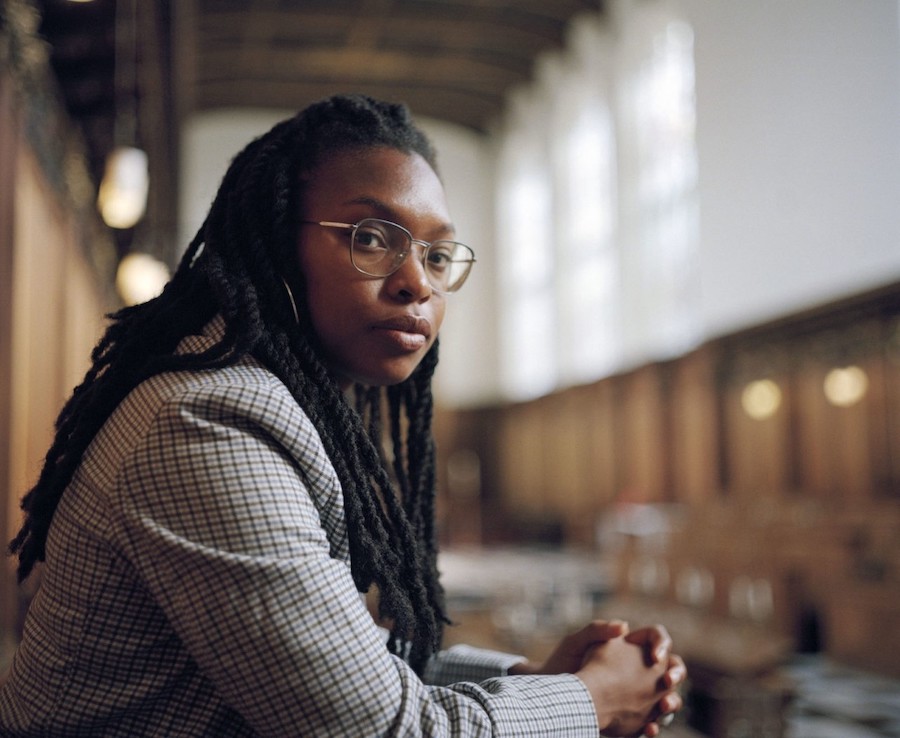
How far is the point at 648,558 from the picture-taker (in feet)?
23.9

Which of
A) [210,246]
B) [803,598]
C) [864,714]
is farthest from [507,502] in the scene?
[210,246]

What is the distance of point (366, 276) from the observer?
129 cm

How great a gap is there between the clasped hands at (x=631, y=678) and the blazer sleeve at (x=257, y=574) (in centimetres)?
25

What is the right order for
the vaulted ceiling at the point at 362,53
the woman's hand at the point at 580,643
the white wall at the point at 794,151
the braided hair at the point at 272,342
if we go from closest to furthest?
1. the braided hair at the point at 272,342
2. the woman's hand at the point at 580,643
3. the white wall at the point at 794,151
4. the vaulted ceiling at the point at 362,53

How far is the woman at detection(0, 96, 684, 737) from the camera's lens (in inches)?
39.3

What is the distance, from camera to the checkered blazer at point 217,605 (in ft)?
3.24

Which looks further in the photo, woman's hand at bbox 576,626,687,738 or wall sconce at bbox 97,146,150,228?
wall sconce at bbox 97,146,150,228

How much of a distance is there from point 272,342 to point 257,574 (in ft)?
1.18

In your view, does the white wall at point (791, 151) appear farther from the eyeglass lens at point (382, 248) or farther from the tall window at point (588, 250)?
the eyeglass lens at point (382, 248)

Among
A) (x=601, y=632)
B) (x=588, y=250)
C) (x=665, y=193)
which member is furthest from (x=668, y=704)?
(x=588, y=250)

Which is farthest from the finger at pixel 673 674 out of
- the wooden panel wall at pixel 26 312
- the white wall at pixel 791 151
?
the white wall at pixel 791 151

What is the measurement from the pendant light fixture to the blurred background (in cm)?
2

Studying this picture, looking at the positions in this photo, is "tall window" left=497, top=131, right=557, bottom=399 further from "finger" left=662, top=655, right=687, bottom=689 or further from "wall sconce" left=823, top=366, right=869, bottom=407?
"finger" left=662, top=655, right=687, bottom=689

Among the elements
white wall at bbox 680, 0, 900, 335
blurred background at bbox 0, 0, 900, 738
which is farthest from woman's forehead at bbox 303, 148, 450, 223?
white wall at bbox 680, 0, 900, 335
